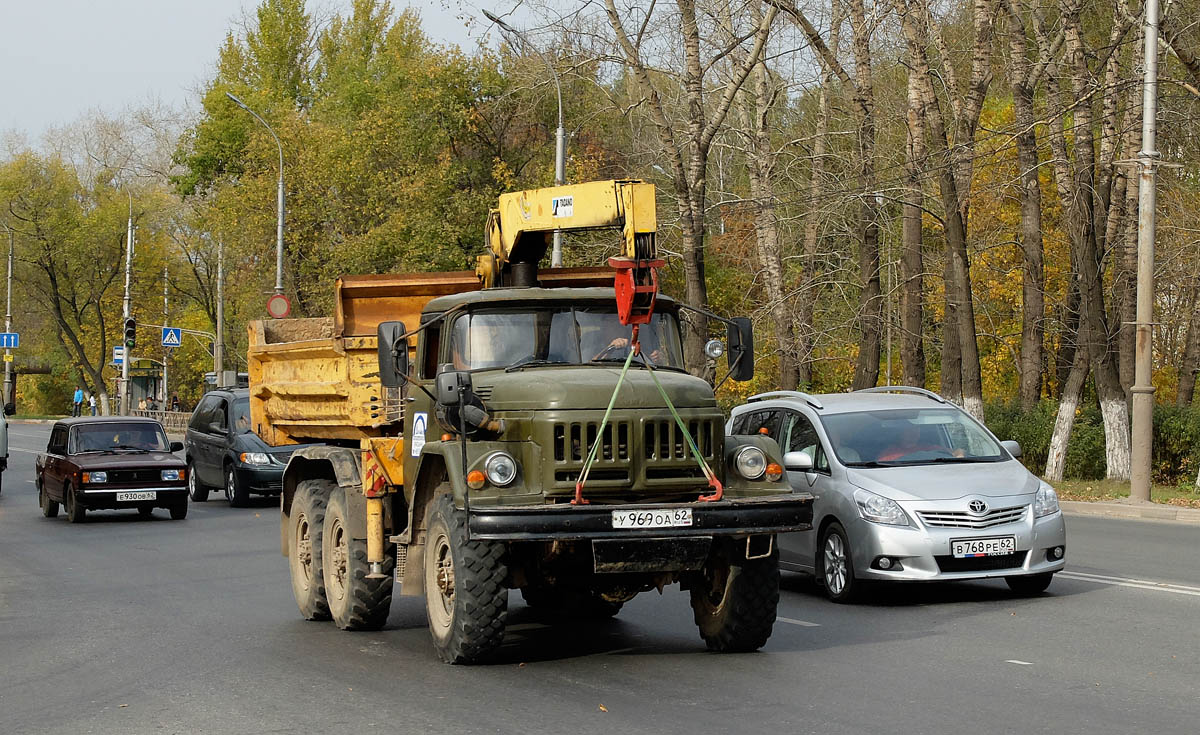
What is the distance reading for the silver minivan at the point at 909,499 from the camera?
38.6 ft

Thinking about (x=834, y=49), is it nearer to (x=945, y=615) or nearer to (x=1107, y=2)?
(x=1107, y=2)

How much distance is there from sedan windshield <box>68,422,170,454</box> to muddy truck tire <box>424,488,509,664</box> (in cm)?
1512

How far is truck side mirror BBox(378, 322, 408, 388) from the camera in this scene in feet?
32.7

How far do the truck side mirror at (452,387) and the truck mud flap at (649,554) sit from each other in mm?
1205

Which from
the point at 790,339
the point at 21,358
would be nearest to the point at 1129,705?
the point at 790,339

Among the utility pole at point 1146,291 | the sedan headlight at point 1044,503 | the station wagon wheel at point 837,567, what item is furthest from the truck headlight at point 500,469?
the utility pole at point 1146,291

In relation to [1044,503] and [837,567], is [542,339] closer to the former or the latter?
[837,567]

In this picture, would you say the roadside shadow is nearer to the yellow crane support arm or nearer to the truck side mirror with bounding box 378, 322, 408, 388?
the yellow crane support arm

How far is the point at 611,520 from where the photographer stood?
28.7 ft

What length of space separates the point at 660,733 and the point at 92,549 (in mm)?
13032

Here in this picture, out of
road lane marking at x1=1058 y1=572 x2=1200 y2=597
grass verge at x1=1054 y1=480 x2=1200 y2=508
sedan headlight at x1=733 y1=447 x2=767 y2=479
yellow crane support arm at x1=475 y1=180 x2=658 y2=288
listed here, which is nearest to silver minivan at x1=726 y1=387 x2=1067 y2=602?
road lane marking at x1=1058 y1=572 x2=1200 y2=597

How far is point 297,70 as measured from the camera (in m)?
76.3

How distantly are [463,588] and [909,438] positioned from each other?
5.49 metres

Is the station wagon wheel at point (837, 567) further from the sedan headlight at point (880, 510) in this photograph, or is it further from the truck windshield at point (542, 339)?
the truck windshield at point (542, 339)
